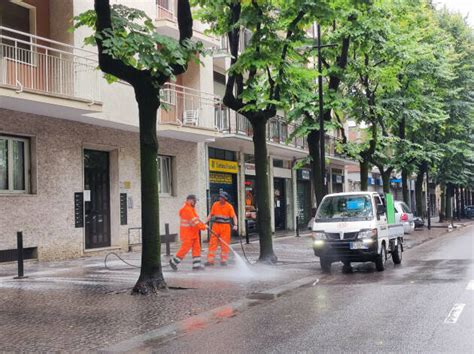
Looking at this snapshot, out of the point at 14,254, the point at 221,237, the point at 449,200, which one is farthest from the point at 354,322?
the point at 449,200

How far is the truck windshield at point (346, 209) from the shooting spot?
44.6ft

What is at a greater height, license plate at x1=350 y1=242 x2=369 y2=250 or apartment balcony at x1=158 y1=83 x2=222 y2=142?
apartment balcony at x1=158 y1=83 x2=222 y2=142

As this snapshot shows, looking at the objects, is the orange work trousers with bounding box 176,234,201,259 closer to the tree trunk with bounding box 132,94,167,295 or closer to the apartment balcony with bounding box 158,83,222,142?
the tree trunk with bounding box 132,94,167,295

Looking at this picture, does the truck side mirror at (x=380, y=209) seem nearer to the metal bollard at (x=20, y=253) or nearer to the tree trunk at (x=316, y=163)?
the tree trunk at (x=316, y=163)

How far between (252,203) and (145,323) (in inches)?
813

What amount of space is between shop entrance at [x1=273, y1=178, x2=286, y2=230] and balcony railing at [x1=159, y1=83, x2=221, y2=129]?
9059mm

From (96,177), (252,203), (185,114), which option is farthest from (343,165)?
(96,177)

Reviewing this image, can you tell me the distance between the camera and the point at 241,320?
26.8 ft

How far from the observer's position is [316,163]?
18672 mm

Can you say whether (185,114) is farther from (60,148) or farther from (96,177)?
(60,148)

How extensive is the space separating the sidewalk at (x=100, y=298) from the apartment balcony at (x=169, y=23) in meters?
8.04

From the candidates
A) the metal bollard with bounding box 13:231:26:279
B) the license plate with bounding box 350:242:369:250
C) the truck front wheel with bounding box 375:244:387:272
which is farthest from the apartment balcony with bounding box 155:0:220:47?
the truck front wheel with bounding box 375:244:387:272

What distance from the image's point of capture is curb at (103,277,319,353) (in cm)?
669

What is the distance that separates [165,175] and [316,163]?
243 inches
